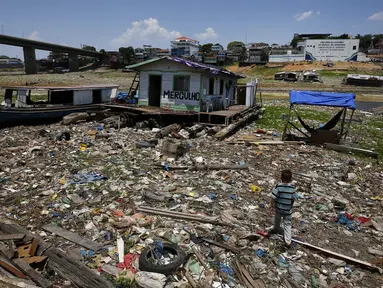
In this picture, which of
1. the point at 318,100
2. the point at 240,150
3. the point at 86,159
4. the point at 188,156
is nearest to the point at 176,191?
the point at 188,156

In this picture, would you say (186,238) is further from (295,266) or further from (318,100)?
(318,100)

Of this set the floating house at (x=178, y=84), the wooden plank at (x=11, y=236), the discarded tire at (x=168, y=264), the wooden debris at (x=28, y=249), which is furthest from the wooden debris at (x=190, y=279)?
the floating house at (x=178, y=84)

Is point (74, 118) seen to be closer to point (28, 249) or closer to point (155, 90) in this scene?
point (155, 90)

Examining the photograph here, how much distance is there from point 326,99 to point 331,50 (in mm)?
96994

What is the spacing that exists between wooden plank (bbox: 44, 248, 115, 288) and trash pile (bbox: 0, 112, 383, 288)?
2 centimetres

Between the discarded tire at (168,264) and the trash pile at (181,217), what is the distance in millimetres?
18

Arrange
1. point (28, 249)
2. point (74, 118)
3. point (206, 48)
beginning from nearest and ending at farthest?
point (28, 249) < point (74, 118) < point (206, 48)

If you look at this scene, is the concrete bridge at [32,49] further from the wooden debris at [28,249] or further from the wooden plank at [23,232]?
the wooden debris at [28,249]

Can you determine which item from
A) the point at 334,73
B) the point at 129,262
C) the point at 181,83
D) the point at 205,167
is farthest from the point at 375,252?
the point at 334,73

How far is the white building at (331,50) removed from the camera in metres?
95.2

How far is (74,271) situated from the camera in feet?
14.9

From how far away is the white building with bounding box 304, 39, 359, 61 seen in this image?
95.2 meters

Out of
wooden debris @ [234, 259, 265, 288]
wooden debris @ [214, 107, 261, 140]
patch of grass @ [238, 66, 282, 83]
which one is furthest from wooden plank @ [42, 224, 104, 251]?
patch of grass @ [238, 66, 282, 83]

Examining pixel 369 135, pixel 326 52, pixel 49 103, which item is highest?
pixel 326 52
